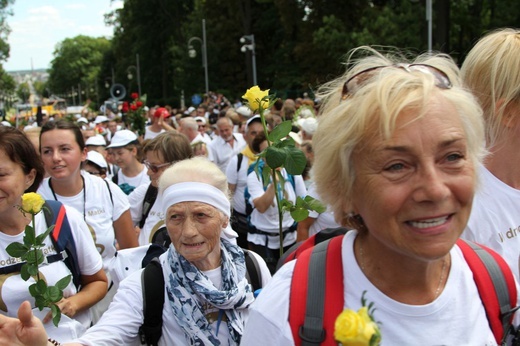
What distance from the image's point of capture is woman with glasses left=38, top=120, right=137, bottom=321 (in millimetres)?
4105

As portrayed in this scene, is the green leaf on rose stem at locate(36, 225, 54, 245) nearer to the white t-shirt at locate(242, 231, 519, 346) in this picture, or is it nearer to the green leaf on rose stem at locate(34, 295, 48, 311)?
the green leaf on rose stem at locate(34, 295, 48, 311)

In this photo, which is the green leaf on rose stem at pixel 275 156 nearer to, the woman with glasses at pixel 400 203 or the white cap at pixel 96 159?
the woman with glasses at pixel 400 203

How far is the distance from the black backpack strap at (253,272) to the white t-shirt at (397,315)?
40.6 inches

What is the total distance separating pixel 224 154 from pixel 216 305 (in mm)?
6358

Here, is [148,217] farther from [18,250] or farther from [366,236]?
[366,236]

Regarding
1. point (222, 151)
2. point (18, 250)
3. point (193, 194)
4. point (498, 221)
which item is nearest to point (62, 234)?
point (18, 250)

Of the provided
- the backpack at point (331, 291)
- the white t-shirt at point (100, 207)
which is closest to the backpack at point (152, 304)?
the backpack at point (331, 291)

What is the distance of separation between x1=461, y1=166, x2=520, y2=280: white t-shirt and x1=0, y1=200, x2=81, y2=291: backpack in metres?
1.96

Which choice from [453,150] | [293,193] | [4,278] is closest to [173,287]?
[4,278]

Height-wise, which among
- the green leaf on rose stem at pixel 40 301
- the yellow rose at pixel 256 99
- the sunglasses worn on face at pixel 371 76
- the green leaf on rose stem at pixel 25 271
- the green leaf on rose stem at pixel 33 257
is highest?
the sunglasses worn on face at pixel 371 76

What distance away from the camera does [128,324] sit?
225 cm

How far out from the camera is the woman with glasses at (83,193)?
162 inches

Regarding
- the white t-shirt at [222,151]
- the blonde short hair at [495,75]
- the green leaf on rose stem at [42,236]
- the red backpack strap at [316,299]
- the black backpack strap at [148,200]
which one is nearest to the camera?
the red backpack strap at [316,299]

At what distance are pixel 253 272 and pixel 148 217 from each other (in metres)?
2.05
